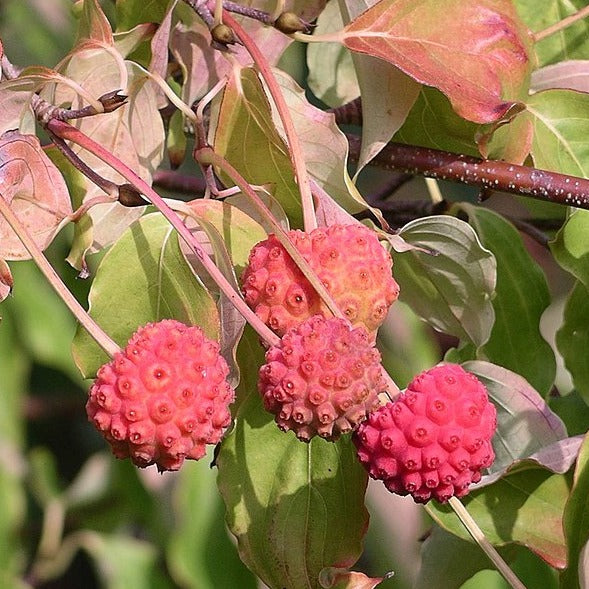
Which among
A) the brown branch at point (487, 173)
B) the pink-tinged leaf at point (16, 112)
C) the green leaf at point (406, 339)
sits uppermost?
the pink-tinged leaf at point (16, 112)

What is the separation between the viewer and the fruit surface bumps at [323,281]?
2.02 ft

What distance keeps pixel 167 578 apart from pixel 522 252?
882 millimetres

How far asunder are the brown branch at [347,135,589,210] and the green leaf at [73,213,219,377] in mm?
199

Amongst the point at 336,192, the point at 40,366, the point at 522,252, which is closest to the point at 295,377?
the point at 336,192

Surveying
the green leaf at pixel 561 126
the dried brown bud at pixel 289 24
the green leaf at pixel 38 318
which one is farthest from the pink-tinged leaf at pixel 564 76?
the green leaf at pixel 38 318

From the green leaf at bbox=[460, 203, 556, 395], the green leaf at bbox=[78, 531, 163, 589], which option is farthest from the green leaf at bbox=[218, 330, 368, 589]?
the green leaf at bbox=[78, 531, 163, 589]

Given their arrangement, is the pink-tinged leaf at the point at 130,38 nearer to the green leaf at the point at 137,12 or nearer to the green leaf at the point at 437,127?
the green leaf at the point at 137,12

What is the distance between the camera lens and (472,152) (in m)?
0.83

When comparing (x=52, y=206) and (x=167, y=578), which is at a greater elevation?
(x=52, y=206)

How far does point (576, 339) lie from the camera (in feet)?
3.10

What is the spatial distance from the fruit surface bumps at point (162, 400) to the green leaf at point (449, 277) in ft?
0.77

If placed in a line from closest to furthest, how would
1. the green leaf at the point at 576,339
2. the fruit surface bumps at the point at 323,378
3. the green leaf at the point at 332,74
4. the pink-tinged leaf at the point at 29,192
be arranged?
the fruit surface bumps at the point at 323,378 → the pink-tinged leaf at the point at 29,192 → the green leaf at the point at 576,339 → the green leaf at the point at 332,74

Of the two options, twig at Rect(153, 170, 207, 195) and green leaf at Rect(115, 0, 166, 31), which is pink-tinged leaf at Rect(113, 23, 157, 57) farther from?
twig at Rect(153, 170, 207, 195)

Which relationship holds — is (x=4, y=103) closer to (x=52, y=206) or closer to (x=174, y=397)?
(x=52, y=206)
